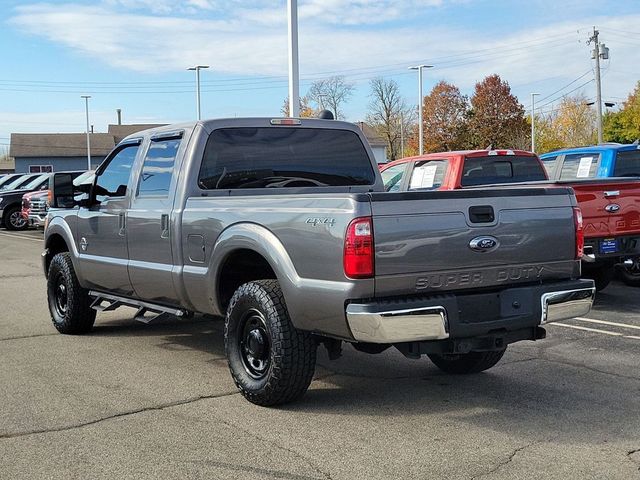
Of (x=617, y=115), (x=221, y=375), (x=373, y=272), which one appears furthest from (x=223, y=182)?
(x=617, y=115)

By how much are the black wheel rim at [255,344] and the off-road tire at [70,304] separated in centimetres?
293

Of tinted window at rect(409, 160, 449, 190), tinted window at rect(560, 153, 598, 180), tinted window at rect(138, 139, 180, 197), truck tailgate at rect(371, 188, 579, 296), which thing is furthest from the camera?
tinted window at rect(560, 153, 598, 180)

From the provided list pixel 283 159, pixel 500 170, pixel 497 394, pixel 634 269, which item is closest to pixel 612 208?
pixel 500 170

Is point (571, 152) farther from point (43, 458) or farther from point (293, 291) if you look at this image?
point (43, 458)

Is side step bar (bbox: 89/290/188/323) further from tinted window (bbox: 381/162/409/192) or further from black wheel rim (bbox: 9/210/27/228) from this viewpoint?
black wheel rim (bbox: 9/210/27/228)

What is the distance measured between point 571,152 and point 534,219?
7004 millimetres

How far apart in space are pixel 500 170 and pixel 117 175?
17.6ft

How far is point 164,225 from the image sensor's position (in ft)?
20.2

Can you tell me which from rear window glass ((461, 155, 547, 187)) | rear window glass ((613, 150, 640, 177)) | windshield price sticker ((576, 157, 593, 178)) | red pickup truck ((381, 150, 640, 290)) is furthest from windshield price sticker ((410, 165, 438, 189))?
rear window glass ((613, 150, 640, 177))

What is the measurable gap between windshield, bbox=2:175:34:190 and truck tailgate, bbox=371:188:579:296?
26.1m

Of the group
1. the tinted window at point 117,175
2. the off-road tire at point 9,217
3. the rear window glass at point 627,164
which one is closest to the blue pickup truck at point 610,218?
the rear window glass at point 627,164

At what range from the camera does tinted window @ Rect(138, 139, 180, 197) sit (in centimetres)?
631

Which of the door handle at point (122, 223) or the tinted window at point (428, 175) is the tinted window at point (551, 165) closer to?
the tinted window at point (428, 175)

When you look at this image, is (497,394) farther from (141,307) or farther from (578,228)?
(141,307)
